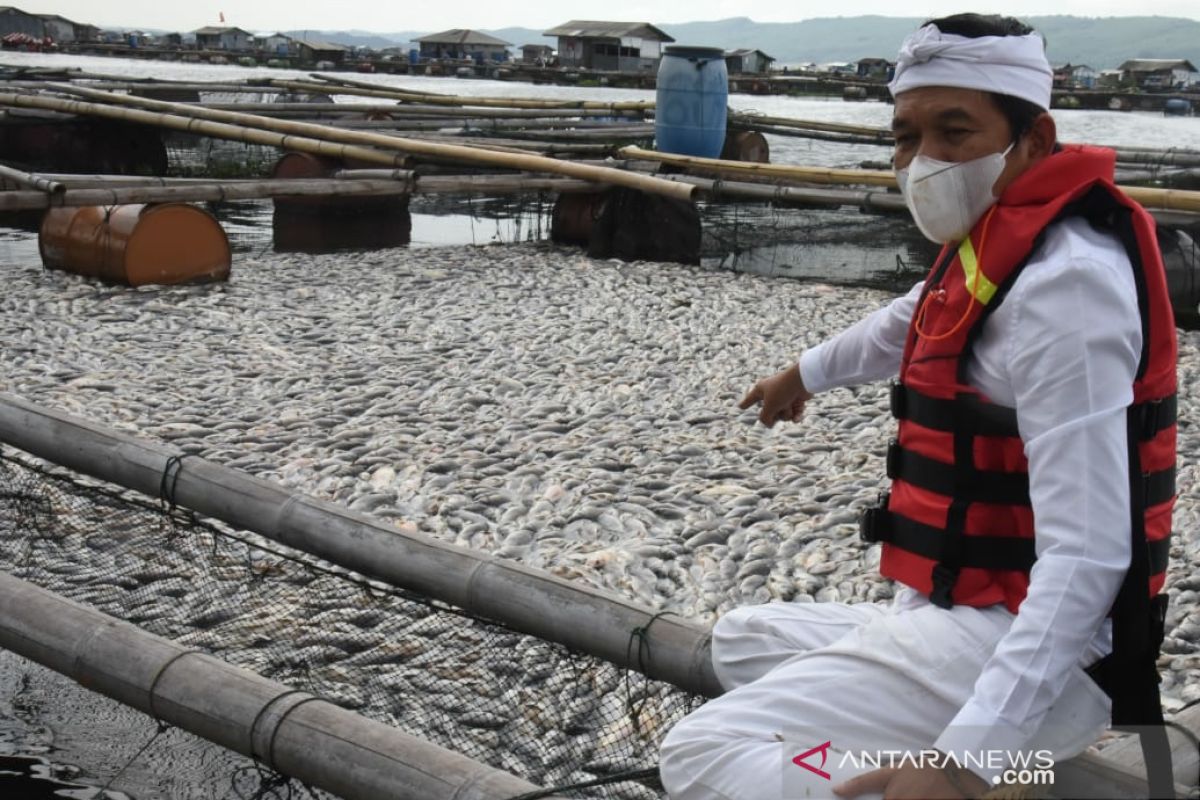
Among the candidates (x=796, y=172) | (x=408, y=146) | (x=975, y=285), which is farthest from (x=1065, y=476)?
(x=408, y=146)

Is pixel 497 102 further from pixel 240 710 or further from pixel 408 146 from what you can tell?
pixel 240 710

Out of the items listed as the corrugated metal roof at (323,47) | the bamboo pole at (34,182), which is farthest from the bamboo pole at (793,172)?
the corrugated metal roof at (323,47)

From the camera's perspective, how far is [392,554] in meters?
3.43

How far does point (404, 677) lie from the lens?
3.62 m

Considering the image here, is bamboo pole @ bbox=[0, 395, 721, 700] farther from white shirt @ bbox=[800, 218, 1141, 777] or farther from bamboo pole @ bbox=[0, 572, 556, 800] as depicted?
white shirt @ bbox=[800, 218, 1141, 777]

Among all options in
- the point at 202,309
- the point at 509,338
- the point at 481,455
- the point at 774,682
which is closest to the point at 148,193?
the point at 202,309

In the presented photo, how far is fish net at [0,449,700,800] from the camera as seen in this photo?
3252 millimetres

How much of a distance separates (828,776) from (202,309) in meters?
7.39

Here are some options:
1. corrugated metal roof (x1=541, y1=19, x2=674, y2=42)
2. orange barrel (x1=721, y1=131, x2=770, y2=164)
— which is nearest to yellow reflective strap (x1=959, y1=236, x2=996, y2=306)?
orange barrel (x1=721, y1=131, x2=770, y2=164)

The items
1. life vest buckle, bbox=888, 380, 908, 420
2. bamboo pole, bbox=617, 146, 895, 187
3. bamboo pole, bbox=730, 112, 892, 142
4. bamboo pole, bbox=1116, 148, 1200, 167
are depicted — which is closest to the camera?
life vest buckle, bbox=888, 380, 908, 420

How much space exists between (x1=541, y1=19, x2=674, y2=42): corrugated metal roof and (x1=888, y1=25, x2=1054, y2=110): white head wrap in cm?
7006

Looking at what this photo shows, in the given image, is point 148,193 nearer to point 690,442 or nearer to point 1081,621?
point 690,442

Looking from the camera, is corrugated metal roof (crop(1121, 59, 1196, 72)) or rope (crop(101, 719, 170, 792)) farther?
corrugated metal roof (crop(1121, 59, 1196, 72))

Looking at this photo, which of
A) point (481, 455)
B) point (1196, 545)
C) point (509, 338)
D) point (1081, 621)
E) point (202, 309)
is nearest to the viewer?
point (1081, 621)
